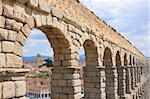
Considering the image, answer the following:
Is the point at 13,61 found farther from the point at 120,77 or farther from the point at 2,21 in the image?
the point at 120,77

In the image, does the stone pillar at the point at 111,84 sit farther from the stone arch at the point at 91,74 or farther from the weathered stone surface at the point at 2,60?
the weathered stone surface at the point at 2,60

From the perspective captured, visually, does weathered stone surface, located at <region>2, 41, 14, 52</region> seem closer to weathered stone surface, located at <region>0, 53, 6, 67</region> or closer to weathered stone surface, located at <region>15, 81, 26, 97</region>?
weathered stone surface, located at <region>0, 53, 6, 67</region>

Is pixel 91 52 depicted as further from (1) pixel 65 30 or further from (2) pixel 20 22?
(2) pixel 20 22

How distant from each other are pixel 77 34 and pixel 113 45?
680cm

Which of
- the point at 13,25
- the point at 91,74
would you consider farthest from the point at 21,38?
the point at 91,74

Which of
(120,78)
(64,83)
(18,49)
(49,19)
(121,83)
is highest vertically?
(49,19)

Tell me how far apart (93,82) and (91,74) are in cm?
36

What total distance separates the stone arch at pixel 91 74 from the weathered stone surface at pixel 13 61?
6.05 m

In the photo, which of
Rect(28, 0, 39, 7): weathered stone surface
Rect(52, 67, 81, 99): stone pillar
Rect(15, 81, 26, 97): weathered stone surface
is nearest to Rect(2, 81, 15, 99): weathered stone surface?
Rect(15, 81, 26, 97): weathered stone surface

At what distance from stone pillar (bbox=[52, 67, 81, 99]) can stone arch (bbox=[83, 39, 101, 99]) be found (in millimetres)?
3029

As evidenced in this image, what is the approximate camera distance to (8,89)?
504 cm

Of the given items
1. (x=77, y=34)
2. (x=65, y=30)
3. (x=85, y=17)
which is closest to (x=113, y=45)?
(x=85, y=17)

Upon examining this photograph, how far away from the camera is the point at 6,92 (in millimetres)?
5004

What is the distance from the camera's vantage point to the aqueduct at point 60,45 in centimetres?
516
